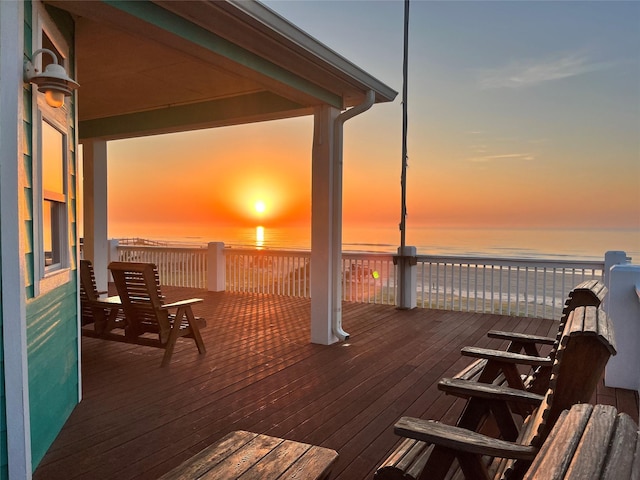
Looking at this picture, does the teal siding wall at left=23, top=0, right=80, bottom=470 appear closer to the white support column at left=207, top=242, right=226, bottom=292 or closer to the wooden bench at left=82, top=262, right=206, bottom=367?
the wooden bench at left=82, top=262, right=206, bottom=367

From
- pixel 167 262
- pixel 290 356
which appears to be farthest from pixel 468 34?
pixel 290 356

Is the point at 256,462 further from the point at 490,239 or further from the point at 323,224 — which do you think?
the point at 490,239

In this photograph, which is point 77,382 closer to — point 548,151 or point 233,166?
point 233,166

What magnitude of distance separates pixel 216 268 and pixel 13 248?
7.19 m

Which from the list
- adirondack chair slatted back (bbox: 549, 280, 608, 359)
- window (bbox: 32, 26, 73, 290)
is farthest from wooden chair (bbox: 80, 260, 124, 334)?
adirondack chair slatted back (bbox: 549, 280, 608, 359)

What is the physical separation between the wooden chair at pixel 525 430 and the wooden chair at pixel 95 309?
12.1 feet

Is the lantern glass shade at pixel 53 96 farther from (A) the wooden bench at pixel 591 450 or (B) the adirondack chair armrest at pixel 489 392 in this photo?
(A) the wooden bench at pixel 591 450

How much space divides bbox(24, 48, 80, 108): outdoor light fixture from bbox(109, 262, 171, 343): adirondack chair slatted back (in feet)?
6.82

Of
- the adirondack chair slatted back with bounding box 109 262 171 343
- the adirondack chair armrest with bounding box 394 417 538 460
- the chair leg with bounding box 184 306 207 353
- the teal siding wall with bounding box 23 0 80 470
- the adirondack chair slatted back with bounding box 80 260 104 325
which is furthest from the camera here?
the adirondack chair slatted back with bounding box 80 260 104 325

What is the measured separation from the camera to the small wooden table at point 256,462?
146 cm

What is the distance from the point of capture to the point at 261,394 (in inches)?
140

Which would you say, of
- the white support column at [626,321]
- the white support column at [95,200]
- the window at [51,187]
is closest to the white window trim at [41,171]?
the window at [51,187]

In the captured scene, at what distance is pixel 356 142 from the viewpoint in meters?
16.9

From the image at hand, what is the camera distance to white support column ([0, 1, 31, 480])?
6.60 ft
